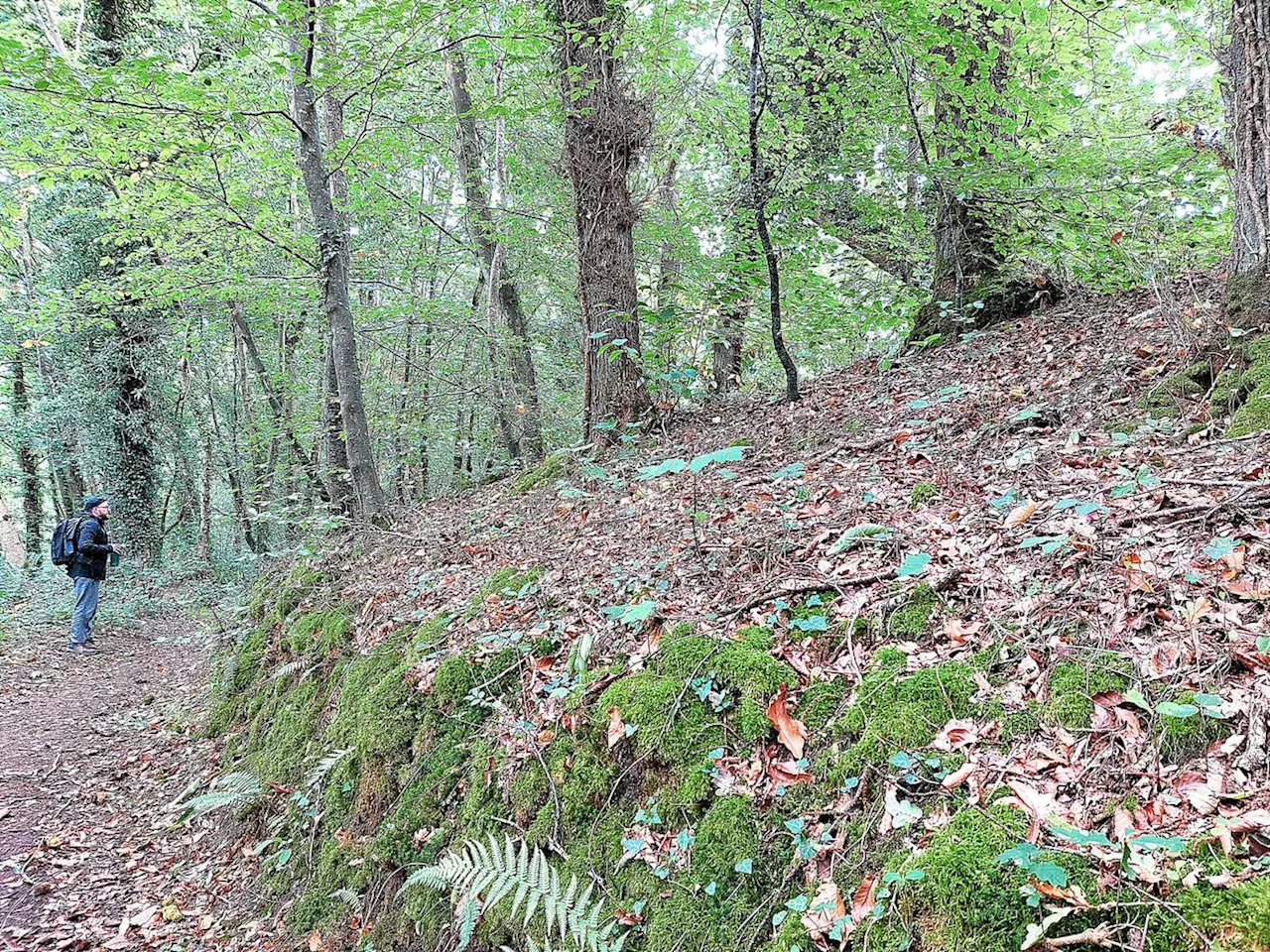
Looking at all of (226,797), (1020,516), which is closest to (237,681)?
(226,797)

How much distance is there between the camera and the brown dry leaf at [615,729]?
3.23 meters

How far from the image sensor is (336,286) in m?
8.01

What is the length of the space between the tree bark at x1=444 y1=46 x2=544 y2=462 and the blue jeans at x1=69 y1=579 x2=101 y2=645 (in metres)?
6.78

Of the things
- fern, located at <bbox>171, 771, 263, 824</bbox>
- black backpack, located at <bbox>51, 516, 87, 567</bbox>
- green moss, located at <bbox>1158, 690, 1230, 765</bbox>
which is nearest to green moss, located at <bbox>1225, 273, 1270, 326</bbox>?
green moss, located at <bbox>1158, 690, 1230, 765</bbox>

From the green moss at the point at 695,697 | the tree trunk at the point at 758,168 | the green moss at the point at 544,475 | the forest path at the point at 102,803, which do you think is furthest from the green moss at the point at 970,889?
the green moss at the point at 544,475

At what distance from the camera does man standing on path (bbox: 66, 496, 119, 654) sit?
403 inches

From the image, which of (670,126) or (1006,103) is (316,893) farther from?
(1006,103)

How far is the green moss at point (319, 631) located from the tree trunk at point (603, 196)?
3.14 metres

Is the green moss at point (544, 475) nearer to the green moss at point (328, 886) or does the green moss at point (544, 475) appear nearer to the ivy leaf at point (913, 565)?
the green moss at point (328, 886)

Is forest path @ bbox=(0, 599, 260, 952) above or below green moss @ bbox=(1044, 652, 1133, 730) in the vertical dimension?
below

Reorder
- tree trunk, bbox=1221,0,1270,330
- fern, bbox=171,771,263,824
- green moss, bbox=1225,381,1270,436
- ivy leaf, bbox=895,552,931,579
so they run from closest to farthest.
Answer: ivy leaf, bbox=895,552,931,579
green moss, bbox=1225,381,1270,436
tree trunk, bbox=1221,0,1270,330
fern, bbox=171,771,263,824

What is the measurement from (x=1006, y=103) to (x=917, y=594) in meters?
6.01

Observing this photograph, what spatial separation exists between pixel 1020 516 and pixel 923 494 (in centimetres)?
74

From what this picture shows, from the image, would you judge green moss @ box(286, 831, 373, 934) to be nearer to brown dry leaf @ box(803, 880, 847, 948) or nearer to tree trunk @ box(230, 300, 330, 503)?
brown dry leaf @ box(803, 880, 847, 948)
